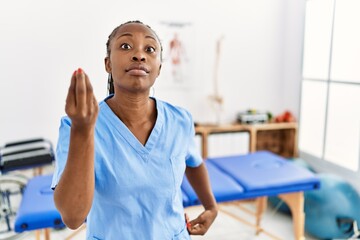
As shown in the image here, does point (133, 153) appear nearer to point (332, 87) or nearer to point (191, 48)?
point (332, 87)

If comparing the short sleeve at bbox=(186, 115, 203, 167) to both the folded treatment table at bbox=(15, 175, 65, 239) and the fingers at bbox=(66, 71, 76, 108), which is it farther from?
the folded treatment table at bbox=(15, 175, 65, 239)

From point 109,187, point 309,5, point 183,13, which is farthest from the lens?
point 183,13

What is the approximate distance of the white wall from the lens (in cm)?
250

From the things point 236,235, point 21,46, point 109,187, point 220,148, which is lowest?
point 236,235

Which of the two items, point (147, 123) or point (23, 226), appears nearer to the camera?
point (147, 123)

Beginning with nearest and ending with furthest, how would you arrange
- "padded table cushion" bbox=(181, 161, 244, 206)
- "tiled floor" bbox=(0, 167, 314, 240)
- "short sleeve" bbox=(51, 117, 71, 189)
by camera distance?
"short sleeve" bbox=(51, 117, 71, 189) → "padded table cushion" bbox=(181, 161, 244, 206) → "tiled floor" bbox=(0, 167, 314, 240)

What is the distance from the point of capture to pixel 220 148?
304 cm

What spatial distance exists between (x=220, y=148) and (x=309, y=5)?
1335 mm

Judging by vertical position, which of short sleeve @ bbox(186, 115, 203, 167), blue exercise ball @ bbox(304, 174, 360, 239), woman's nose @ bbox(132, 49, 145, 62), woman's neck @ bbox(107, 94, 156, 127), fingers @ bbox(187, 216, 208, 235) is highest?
woman's nose @ bbox(132, 49, 145, 62)

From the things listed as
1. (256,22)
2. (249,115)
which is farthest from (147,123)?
(256,22)

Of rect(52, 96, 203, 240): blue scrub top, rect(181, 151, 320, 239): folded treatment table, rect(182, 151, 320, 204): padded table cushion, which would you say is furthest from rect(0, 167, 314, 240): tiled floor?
rect(52, 96, 203, 240): blue scrub top

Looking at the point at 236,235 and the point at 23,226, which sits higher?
the point at 23,226

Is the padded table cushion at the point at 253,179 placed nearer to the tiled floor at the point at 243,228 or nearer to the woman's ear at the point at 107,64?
the tiled floor at the point at 243,228

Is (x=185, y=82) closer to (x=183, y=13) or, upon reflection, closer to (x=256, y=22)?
(x=183, y=13)
